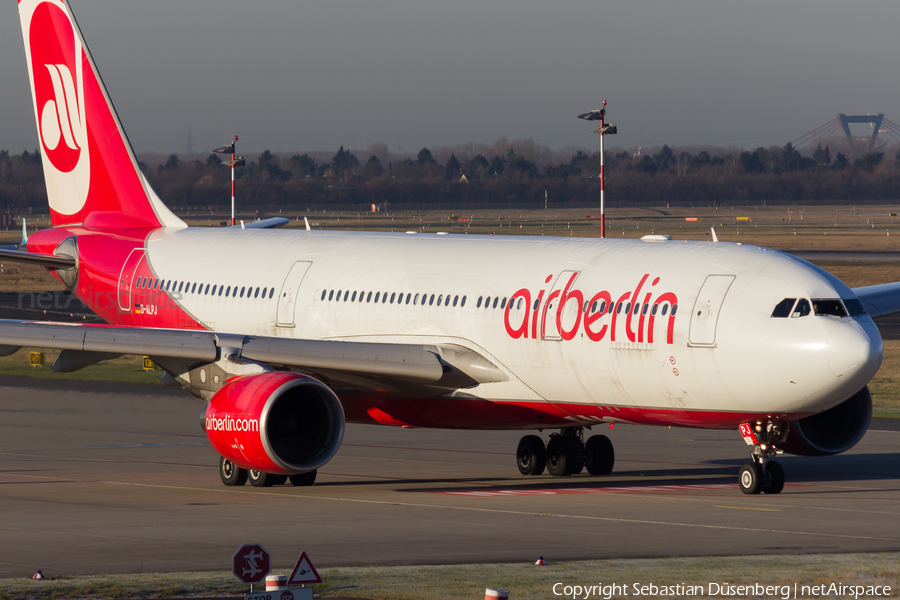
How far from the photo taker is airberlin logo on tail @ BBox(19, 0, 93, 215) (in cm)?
3203

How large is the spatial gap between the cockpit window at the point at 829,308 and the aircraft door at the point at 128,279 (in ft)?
51.9

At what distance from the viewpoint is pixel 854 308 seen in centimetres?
2100

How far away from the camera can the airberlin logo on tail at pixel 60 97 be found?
32031mm

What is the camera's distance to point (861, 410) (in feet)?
78.3

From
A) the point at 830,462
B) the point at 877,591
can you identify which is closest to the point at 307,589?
the point at 877,591

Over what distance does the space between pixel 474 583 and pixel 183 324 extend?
641 inches

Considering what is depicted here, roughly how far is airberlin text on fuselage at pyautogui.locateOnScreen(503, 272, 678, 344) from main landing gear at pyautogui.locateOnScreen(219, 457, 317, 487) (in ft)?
15.3

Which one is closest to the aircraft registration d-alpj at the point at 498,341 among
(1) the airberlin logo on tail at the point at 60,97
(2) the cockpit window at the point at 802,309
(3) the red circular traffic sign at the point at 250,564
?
(2) the cockpit window at the point at 802,309

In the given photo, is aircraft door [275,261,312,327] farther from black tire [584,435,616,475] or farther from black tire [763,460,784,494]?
black tire [763,460,784,494]

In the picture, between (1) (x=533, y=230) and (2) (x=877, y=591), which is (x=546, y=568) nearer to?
(2) (x=877, y=591)

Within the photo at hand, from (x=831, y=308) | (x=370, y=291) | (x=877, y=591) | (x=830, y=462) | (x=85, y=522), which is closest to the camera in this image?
(x=877, y=591)

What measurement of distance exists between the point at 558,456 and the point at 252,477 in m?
5.81

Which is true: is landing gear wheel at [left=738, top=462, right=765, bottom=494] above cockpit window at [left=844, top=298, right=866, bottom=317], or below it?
below

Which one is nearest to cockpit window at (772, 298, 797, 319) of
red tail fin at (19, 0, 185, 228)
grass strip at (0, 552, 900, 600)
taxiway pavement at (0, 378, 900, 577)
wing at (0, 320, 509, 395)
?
taxiway pavement at (0, 378, 900, 577)
